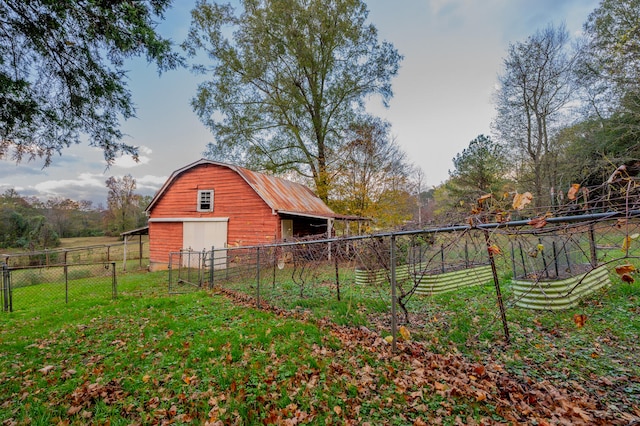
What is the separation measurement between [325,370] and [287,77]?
19.4 meters

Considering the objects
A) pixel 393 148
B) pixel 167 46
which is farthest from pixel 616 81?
pixel 167 46

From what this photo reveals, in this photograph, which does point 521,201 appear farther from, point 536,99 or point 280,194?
point 536,99

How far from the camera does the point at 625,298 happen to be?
5.29 meters

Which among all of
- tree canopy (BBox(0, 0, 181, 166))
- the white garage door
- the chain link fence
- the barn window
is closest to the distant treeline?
the chain link fence

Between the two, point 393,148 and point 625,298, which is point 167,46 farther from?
point 393,148

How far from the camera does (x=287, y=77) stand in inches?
742

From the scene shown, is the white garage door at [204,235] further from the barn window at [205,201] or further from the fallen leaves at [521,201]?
Answer: the fallen leaves at [521,201]

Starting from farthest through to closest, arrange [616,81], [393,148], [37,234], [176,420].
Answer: [37,234]
[393,148]
[616,81]
[176,420]

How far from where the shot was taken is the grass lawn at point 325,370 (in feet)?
8.40

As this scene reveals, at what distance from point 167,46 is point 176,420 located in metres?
5.48

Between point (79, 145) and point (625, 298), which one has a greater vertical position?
point (79, 145)

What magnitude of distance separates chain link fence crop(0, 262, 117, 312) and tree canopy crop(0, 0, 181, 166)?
15.1 ft

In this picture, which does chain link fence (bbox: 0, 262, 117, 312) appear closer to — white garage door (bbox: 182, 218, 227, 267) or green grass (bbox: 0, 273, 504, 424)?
green grass (bbox: 0, 273, 504, 424)

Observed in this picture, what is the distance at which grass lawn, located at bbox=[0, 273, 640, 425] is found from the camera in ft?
8.40
